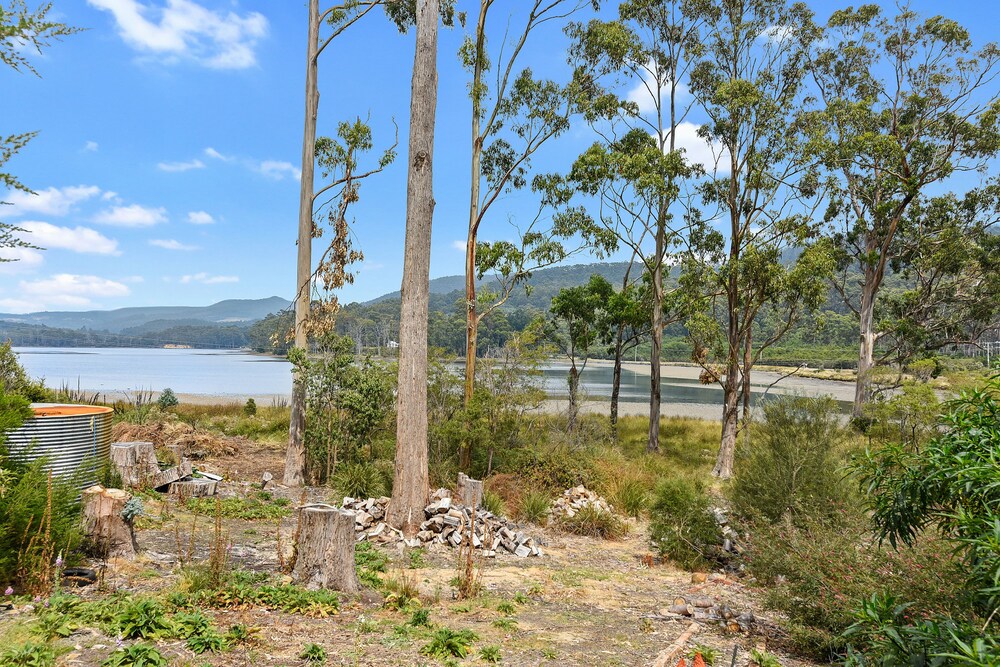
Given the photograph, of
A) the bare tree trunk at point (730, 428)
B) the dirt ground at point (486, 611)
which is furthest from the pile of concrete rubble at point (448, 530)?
the bare tree trunk at point (730, 428)

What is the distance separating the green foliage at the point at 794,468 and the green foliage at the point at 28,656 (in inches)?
246

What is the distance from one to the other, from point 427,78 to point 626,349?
14970mm

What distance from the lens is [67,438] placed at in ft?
19.3

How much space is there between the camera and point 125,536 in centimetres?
558

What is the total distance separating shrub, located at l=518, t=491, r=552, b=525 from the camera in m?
9.73

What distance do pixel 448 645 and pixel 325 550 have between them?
1.66 m

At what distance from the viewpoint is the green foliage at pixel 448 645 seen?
4133 mm

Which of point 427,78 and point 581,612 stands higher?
point 427,78

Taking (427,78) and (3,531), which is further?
(427,78)

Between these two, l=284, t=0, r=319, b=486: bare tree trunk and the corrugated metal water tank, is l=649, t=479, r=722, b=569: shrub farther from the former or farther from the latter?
l=284, t=0, r=319, b=486: bare tree trunk

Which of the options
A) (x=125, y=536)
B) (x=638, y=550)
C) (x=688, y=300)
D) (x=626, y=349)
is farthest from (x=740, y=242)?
(x=125, y=536)

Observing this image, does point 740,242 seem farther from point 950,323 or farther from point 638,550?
point 950,323

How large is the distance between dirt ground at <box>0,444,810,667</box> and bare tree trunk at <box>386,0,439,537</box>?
3.27 feet

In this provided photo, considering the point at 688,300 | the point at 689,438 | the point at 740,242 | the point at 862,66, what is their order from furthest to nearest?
the point at 862,66, the point at 689,438, the point at 688,300, the point at 740,242
